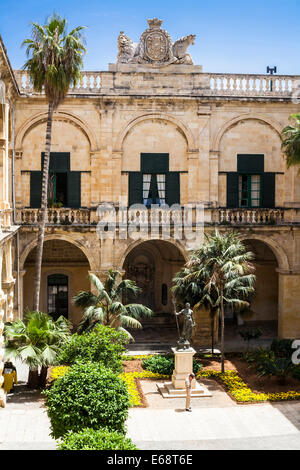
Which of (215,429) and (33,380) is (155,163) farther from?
(215,429)

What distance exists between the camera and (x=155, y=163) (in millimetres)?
28047

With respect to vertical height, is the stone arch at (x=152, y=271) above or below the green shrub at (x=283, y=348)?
above

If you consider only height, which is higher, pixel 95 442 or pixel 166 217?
pixel 166 217

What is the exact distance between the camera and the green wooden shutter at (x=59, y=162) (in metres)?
27.5

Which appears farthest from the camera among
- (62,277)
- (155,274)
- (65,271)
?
(155,274)

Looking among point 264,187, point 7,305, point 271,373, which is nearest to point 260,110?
point 264,187

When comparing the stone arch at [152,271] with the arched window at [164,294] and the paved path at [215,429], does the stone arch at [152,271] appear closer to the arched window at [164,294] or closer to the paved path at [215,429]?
the arched window at [164,294]

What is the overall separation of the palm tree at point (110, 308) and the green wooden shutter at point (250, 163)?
30.3 ft

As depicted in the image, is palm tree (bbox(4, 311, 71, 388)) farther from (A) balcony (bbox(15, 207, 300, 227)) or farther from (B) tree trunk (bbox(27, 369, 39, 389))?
(A) balcony (bbox(15, 207, 300, 227))

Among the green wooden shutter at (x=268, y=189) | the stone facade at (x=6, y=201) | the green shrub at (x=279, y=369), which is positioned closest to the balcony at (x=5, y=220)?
the stone facade at (x=6, y=201)

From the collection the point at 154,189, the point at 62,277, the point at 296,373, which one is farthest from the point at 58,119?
the point at 296,373
